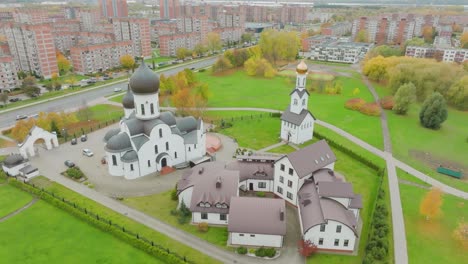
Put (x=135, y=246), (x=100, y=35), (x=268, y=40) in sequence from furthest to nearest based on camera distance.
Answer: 1. (x=100, y=35)
2. (x=268, y=40)
3. (x=135, y=246)

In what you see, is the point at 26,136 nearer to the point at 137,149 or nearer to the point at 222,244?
the point at 137,149

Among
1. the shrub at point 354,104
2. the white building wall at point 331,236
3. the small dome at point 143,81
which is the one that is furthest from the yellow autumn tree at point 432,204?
the shrub at point 354,104

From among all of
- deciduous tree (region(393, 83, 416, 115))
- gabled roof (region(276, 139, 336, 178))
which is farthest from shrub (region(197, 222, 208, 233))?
deciduous tree (region(393, 83, 416, 115))

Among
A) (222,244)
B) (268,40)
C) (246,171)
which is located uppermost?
(268,40)

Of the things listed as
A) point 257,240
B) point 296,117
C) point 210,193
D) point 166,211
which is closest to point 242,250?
point 257,240

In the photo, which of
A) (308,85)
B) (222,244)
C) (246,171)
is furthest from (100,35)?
(222,244)

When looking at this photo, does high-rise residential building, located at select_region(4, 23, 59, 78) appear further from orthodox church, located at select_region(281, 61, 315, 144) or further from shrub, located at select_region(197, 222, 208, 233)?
shrub, located at select_region(197, 222, 208, 233)

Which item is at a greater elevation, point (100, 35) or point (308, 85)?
point (100, 35)
